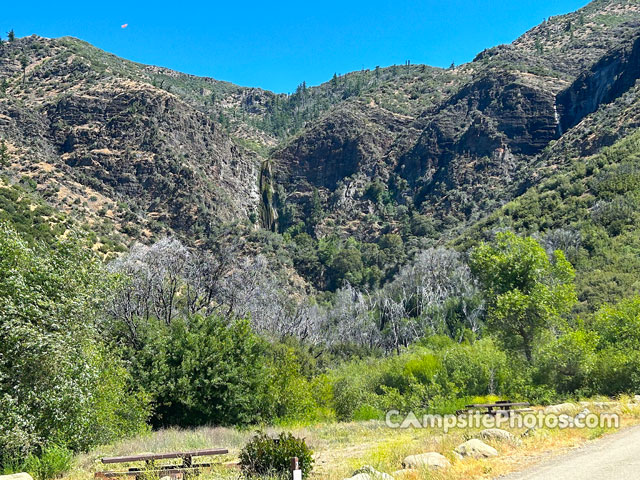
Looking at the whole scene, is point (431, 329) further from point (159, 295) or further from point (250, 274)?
point (159, 295)

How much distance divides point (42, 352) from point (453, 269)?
5953 centimetres

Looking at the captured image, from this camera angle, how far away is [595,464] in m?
8.81

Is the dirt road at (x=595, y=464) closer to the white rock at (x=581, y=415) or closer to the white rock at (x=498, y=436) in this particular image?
the white rock at (x=498, y=436)

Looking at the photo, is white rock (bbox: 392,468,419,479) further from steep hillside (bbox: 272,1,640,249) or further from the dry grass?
steep hillside (bbox: 272,1,640,249)

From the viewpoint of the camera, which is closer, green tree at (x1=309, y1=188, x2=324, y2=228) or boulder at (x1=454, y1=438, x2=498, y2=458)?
boulder at (x1=454, y1=438, x2=498, y2=458)

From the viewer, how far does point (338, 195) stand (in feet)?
388

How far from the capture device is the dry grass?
31.7 feet

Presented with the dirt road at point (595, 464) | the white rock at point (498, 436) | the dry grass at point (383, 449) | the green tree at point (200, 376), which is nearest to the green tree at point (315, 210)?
the green tree at point (200, 376)

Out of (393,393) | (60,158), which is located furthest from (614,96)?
(60,158)

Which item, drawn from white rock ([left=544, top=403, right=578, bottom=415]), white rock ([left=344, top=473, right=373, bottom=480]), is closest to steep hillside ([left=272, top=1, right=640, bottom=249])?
white rock ([left=544, top=403, right=578, bottom=415])

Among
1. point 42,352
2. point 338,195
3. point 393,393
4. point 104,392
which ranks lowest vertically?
point 393,393

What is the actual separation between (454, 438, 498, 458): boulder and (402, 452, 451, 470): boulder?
1.73 feet

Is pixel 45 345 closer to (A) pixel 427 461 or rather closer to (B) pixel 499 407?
(A) pixel 427 461

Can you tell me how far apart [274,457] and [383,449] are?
13.9 feet
